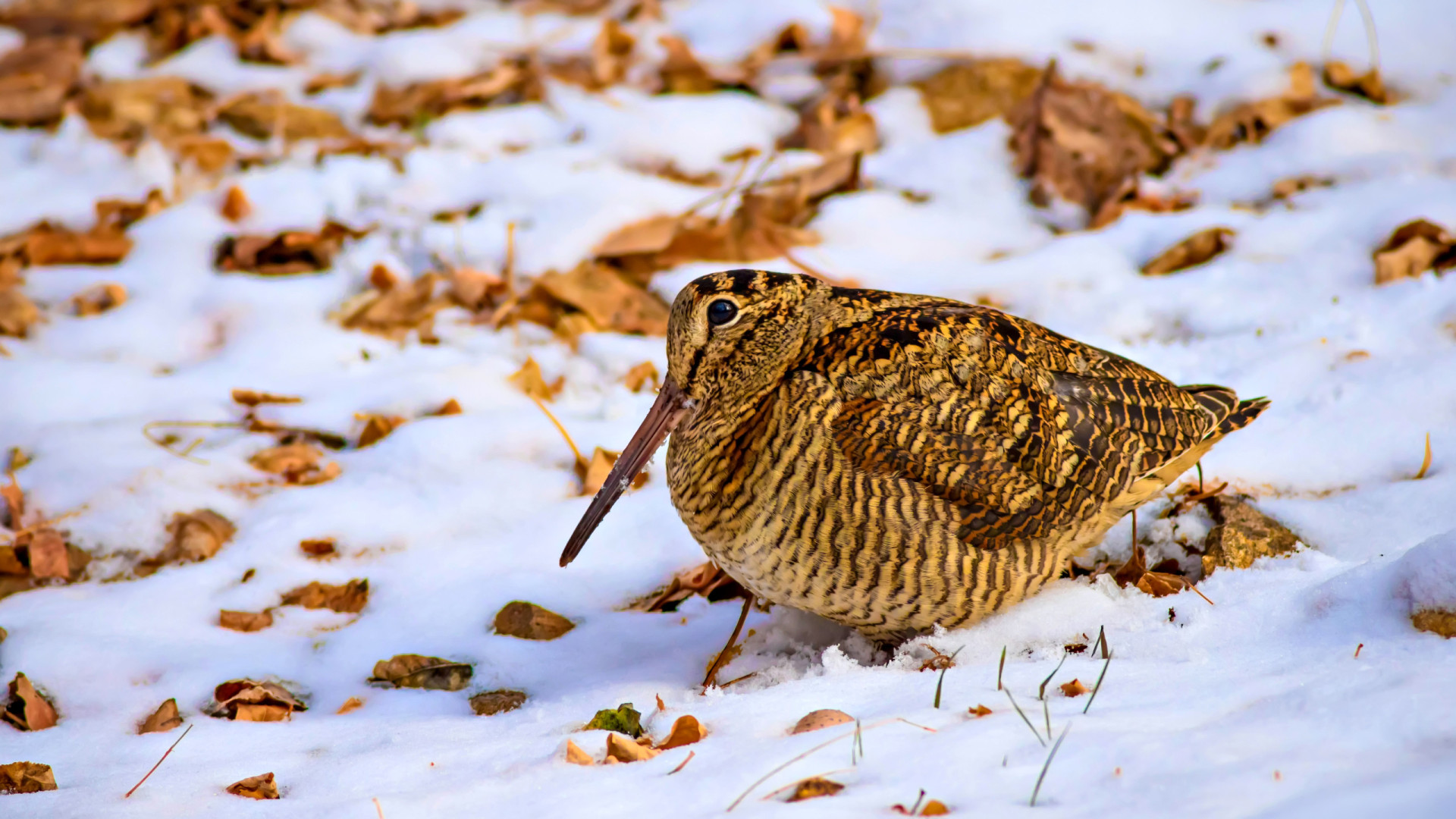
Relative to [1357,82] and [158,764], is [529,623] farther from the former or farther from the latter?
[1357,82]

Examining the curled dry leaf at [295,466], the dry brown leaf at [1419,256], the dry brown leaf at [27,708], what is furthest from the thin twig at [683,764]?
the dry brown leaf at [1419,256]

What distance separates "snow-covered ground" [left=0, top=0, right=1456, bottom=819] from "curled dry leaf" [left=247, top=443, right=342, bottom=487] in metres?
0.07

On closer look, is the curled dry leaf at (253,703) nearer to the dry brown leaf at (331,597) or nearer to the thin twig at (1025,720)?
the dry brown leaf at (331,597)

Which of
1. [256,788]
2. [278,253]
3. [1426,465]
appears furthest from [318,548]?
[1426,465]

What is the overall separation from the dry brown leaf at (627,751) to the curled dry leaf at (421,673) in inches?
30.6

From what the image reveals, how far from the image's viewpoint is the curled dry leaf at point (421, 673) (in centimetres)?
290

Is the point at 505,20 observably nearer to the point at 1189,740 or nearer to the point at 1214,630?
the point at 1214,630

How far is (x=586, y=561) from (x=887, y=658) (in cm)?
101

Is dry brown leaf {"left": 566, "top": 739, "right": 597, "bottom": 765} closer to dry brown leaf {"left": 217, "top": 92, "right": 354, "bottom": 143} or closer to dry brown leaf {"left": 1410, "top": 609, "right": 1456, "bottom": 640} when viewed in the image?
dry brown leaf {"left": 1410, "top": 609, "right": 1456, "bottom": 640}

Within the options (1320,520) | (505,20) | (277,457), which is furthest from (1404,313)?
(505,20)

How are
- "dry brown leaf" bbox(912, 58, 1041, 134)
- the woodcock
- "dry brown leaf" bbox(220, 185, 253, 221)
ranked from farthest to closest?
1. "dry brown leaf" bbox(912, 58, 1041, 134)
2. "dry brown leaf" bbox(220, 185, 253, 221)
3. the woodcock

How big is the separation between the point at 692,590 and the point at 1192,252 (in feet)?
7.57

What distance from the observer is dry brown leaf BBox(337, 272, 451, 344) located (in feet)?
14.7

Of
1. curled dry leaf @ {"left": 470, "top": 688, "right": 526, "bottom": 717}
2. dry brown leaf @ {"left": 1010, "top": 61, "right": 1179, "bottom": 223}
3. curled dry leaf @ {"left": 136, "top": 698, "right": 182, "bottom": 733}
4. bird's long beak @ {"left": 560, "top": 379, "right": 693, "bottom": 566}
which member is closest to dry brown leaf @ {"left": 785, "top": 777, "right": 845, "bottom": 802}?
curled dry leaf @ {"left": 470, "top": 688, "right": 526, "bottom": 717}
